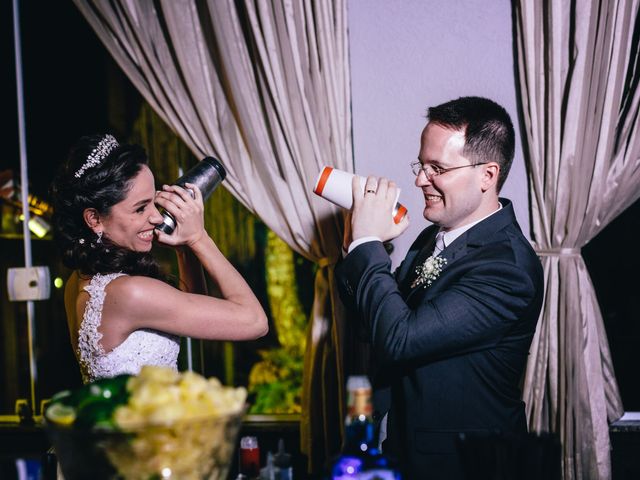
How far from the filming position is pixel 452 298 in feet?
4.58

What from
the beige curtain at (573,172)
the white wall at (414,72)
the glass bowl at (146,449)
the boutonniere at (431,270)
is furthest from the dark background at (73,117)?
the glass bowl at (146,449)

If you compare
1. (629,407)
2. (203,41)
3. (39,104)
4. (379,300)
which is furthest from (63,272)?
(629,407)

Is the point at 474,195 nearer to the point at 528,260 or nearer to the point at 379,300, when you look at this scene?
the point at 528,260

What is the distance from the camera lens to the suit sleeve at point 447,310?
4.51 feet

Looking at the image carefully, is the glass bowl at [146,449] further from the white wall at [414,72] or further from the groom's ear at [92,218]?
the white wall at [414,72]

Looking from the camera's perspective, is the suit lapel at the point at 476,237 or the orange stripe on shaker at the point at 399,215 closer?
the suit lapel at the point at 476,237

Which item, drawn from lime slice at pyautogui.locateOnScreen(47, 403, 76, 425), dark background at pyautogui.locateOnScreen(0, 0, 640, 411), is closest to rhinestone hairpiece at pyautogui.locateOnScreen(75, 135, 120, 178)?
lime slice at pyautogui.locateOnScreen(47, 403, 76, 425)

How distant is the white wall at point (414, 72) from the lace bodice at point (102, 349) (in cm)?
97

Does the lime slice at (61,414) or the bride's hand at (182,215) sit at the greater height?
the bride's hand at (182,215)

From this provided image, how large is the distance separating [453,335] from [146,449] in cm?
80

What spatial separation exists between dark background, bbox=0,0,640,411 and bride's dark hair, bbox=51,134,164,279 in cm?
126

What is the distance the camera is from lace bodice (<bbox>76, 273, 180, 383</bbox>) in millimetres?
1578

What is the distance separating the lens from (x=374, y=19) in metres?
2.21

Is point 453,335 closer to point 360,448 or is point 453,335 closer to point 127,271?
point 360,448
